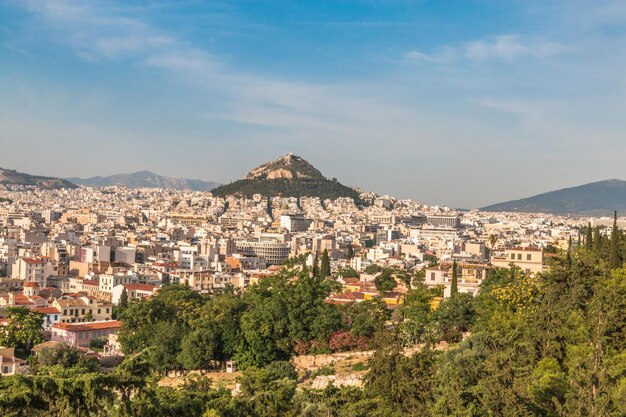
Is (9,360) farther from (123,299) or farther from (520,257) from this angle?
(520,257)

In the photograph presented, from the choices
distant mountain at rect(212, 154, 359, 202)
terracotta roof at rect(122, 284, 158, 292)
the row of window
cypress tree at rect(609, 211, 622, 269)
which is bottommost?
terracotta roof at rect(122, 284, 158, 292)

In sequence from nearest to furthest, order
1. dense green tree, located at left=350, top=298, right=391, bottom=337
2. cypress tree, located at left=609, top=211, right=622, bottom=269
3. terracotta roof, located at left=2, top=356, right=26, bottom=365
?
cypress tree, located at left=609, top=211, right=622, bottom=269, terracotta roof, located at left=2, top=356, right=26, bottom=365, dense green tree, located at left=350, top=298, right=391, bottom=337

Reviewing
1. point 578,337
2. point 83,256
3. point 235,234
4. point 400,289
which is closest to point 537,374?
point 578,337

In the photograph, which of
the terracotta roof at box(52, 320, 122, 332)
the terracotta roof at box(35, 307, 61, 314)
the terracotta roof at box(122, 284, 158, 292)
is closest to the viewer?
the terracotta roof at box(52, 320, 122, 332)

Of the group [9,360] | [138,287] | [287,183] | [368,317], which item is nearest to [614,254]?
[368,317]

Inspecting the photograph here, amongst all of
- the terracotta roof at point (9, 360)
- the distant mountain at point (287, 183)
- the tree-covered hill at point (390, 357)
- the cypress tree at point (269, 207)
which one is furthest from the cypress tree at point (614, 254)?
the distant mountain at point (287, 183)

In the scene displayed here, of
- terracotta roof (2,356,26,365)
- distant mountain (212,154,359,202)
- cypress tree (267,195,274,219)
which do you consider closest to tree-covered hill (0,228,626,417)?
terracotta roof (2,356,26,365)

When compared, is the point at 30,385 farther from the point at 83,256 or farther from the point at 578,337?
the point at 83,256

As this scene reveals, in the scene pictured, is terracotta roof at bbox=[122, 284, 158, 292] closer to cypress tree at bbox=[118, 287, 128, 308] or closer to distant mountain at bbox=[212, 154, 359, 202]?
cypress tree at bbox=[118, 287, 128, 308]

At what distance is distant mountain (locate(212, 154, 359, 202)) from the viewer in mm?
149000

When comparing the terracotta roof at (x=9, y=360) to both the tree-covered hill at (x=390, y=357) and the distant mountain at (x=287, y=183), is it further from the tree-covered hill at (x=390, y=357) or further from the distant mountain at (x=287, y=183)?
the distant mountain at (x=287, y=183)

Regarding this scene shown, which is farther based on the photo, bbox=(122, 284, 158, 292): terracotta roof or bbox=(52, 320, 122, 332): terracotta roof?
bbox=(122, 284, 158, 292): terracotta roof

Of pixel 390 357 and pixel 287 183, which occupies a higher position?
pixel 287 183

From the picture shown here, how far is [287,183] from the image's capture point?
501 ft
